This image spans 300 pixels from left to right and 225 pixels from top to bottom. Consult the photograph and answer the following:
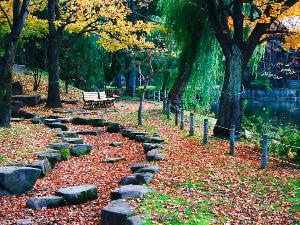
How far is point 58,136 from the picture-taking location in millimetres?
13023

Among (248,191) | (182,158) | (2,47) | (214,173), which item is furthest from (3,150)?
(2,47)

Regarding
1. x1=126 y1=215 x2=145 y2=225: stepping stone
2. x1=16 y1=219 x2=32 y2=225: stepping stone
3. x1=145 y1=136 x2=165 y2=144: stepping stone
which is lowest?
x1=16 y1=219 x2=32 y2=225: stepping stone

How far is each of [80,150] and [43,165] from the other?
2.57 m

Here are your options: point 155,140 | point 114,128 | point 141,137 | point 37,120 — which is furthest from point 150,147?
point 37,120

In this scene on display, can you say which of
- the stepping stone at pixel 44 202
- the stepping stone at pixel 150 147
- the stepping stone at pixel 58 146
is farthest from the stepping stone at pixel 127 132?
the stepping stone at pixel 44 202

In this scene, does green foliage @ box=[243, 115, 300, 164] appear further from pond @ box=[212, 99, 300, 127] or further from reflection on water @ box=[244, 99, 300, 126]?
reflection on water @ box=[244, 99, 300, 126]

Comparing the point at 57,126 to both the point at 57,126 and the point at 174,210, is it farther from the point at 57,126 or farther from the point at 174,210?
the point at 174,210

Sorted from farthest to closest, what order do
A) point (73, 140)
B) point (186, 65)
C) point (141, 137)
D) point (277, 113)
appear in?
point (277, 113) < point (186, 65) < point (141, 137) < point (73, 140)

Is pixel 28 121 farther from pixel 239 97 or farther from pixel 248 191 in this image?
pixel 248 191

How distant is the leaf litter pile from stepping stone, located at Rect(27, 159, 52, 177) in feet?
0.52

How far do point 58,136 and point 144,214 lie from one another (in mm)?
7368

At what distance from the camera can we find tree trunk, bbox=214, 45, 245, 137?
14.2 meters

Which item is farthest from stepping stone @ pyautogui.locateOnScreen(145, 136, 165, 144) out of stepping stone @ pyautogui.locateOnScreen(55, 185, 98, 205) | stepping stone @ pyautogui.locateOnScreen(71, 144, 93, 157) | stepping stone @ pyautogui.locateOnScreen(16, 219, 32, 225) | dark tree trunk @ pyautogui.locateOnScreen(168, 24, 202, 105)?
dark tree trunk @ pyautogui.locateOnScreen(168, 24, 202, 105)

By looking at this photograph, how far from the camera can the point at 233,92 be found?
14.3 m
